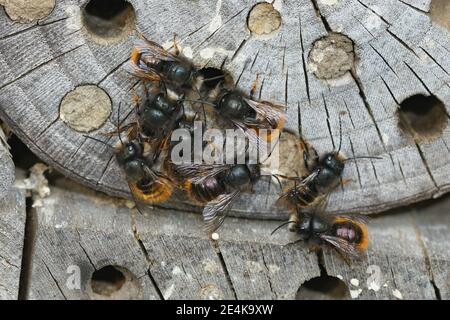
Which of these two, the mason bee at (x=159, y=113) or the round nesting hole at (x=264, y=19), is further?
the mason bee at (x=159, y=113)

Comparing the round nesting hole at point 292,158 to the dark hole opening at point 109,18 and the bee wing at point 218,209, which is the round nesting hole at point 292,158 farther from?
the dark hole opening at point 109,18

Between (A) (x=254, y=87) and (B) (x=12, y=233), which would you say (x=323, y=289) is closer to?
(A) (x=254, y=87)

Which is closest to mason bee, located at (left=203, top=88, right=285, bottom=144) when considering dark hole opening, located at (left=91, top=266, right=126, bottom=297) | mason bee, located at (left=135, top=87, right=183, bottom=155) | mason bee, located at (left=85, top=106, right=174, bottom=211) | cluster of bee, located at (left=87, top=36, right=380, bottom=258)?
cluster of bee, located at (left=87, top=36, right=380, bottom=258)

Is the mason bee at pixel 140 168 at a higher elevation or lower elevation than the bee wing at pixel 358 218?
higher

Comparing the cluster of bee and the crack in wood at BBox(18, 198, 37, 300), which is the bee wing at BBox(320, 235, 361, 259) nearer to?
the cluster of bee

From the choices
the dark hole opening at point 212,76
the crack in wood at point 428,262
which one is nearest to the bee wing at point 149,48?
the dark hole opening at point 212,76

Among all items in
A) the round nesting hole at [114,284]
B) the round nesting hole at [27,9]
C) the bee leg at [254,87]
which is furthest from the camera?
the round nesting hole at [114,284]

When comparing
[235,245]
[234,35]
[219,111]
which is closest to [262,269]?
[235,245]

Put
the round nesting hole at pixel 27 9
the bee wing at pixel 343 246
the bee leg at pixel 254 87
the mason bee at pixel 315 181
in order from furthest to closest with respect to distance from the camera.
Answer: the bee wing at pixel 343 246 < the mason bee at pixel 315 181 < the bee leg at pixel 254 87 < the round nesting hole at pixel 27 9
